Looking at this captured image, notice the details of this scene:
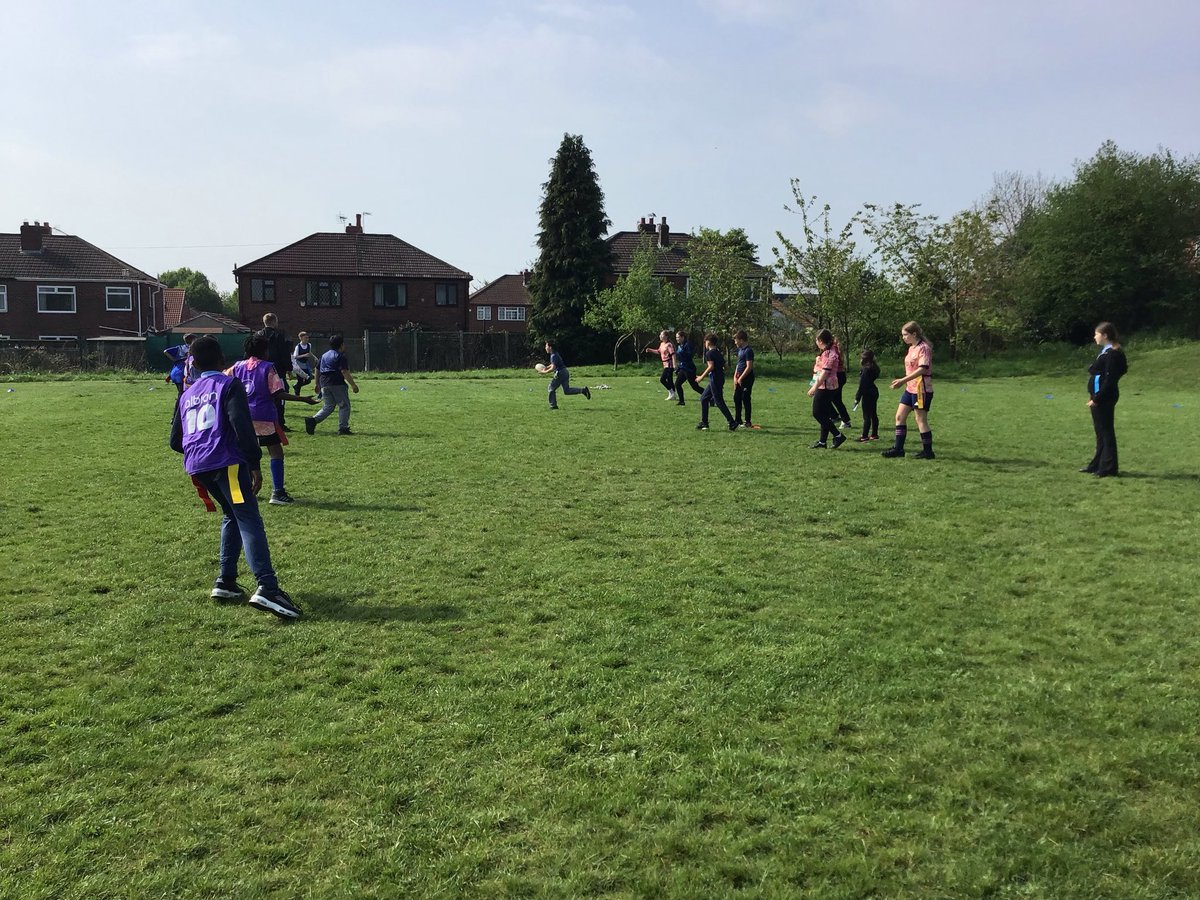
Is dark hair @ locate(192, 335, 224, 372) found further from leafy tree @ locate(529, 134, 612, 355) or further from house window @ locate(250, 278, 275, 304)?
house window @ locate(250, 278, 275, 304)

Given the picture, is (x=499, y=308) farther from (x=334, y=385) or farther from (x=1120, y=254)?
(x=334, y=385)

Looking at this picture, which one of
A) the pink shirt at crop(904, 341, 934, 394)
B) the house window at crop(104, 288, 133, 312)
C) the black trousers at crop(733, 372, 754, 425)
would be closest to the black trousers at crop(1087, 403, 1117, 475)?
the pink shirt at crop(904, 341, 934, 394)

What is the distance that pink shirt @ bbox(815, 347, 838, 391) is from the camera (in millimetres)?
12547

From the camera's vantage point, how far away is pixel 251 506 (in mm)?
5664

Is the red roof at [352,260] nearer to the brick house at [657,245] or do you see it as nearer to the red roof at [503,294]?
the brick house at [657,245]

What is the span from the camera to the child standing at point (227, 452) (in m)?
5.57

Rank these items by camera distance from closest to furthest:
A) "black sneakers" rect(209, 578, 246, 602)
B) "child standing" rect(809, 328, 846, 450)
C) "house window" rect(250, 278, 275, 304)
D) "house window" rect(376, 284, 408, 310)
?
"black sneakers" rect(209, 578, 246, 602)
"child standing" rect(809, 328, 846, 450)
"house window" rect(250, 278, 275, 304)
"house window" rect(376, 284, 408, 310)

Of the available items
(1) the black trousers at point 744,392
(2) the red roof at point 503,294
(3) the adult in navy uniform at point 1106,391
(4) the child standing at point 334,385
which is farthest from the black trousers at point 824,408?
(2) the red roof at point 503,294

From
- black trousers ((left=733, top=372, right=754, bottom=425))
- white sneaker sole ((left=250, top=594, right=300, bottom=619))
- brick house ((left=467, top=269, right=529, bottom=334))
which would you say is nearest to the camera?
white sneaker sole ((left=250, top=594, right=300, bottom=619))

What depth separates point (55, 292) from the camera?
1925 inches

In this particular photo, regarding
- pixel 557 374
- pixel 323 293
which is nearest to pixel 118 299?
pixel 323 293

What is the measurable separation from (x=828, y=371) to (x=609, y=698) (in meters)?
9.21

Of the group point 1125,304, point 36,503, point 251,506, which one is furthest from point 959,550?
point 1125,304

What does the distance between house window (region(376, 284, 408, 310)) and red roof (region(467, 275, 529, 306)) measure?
2486 cm
